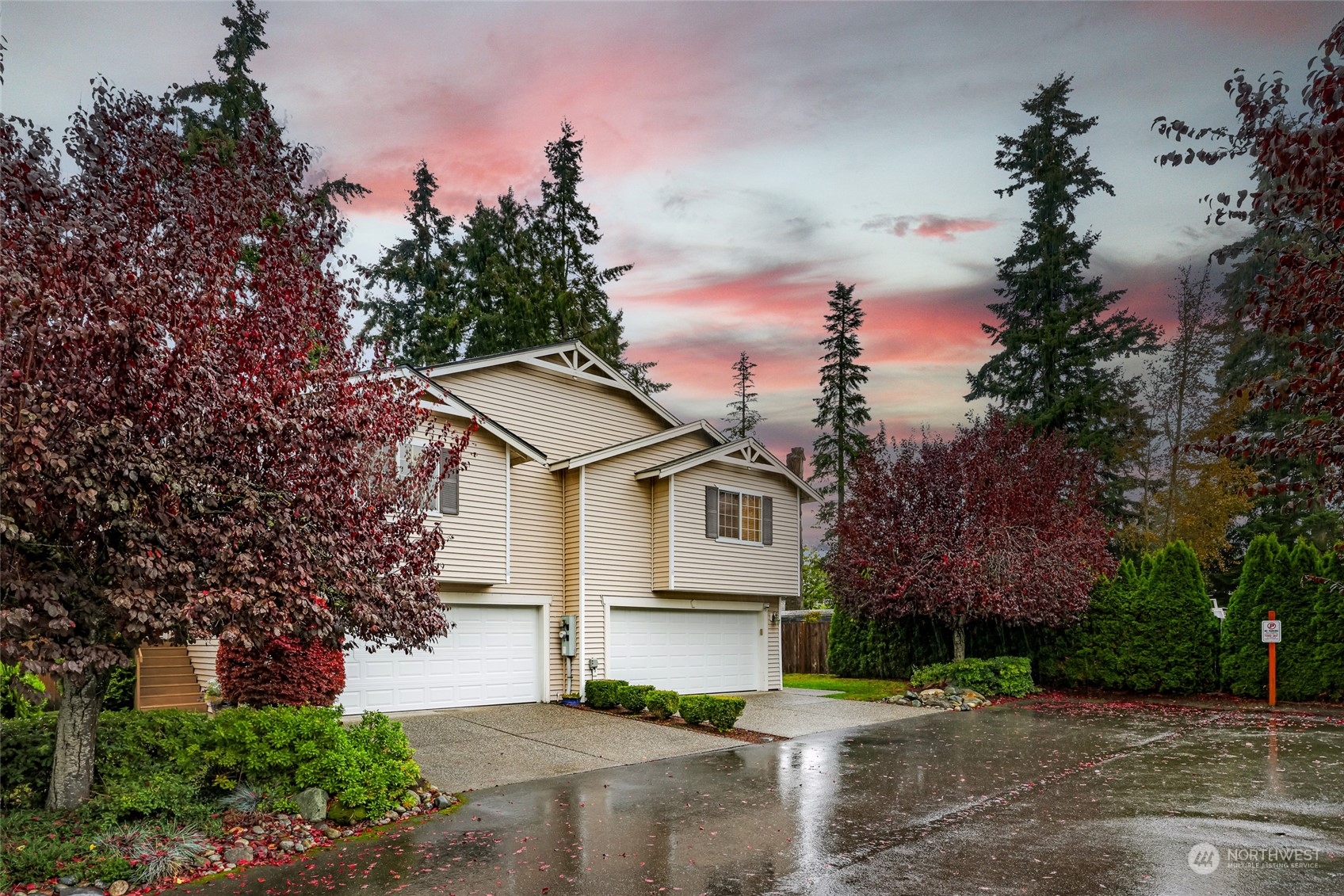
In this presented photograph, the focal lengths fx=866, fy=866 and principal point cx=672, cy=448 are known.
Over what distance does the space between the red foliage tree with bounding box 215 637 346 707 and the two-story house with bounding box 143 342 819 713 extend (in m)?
2.54

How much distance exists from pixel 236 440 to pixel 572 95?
813cm

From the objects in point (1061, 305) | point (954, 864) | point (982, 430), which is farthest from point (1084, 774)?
point (1061, 305)

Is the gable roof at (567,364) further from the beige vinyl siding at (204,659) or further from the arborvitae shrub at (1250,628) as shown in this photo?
the arborvitae shrub at (1250,628)

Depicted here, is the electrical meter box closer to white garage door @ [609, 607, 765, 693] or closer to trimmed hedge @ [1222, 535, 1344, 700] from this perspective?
white garage door @ [609, 607, 765, 693]

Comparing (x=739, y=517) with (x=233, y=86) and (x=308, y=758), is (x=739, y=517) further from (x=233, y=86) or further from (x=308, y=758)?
(x=233, y=86)

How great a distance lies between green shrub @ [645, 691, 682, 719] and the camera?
14.9m

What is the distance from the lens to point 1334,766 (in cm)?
1089

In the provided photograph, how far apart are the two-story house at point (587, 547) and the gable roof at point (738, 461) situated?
0.04m

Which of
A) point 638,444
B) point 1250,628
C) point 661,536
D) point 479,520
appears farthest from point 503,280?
point 1250,628

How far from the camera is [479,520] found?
15938 millimetres

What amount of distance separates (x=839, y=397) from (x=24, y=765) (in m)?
32.3

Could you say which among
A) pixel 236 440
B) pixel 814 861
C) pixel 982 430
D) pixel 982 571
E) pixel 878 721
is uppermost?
pixel 982 430

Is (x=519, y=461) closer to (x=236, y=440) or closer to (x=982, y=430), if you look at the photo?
(x=236, y=440)

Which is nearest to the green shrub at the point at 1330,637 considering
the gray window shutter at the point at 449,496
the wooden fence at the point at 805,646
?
the wooden fence at the point at 805,646
